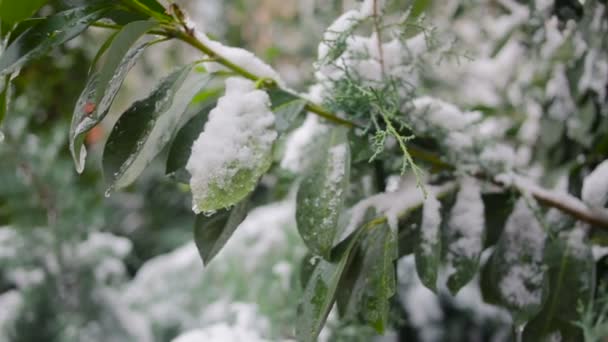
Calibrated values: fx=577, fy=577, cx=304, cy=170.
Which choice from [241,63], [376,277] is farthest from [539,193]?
[241,63]

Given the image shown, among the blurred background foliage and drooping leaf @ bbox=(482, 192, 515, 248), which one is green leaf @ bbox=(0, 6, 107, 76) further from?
the blurred background foliage

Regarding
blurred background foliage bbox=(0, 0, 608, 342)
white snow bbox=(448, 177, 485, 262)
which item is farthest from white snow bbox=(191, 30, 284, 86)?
blurred background foliage bbox=(0, 0, 608, 342)

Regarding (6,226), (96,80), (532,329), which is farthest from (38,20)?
(6,226)

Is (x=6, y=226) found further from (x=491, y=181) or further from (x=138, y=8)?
(x=491, y=181)

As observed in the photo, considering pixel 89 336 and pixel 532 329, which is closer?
pixel 532 329

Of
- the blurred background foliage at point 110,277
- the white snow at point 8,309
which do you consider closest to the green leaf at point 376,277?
the blurred background foliage at point 110,277

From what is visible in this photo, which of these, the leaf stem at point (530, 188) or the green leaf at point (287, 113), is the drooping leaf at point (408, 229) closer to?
the leaf stem at point (530, 188)
